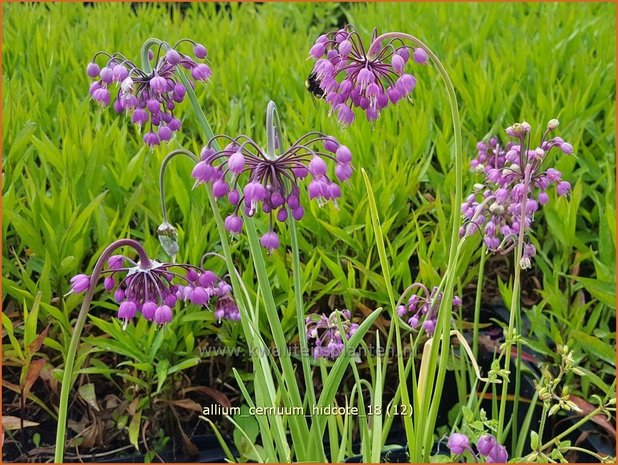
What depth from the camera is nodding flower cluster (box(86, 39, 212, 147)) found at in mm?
1439

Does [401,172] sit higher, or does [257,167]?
[257,167]

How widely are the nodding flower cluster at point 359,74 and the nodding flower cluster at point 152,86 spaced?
0.90 ft

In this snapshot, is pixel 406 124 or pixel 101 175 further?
pixel 406 124

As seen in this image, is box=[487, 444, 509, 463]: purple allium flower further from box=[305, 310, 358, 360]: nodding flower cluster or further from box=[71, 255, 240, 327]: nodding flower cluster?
box=[71, 255, 240, 327]: nodding flower cluster

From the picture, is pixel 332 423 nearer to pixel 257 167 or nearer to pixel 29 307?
pixel 257 167

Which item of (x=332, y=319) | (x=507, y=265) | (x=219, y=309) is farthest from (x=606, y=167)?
(x=219, y=309)

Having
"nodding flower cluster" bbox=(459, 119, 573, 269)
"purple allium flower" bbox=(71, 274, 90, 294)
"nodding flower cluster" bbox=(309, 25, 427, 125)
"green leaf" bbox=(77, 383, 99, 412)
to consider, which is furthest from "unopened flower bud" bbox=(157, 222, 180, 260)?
"green leaf" bbox=(77, 383, 99, 412)

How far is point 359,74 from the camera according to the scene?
1.37m

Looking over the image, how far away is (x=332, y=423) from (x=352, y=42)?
0.90m

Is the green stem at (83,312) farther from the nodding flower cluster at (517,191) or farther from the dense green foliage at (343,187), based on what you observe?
the nodding flower cluster at (517,191)

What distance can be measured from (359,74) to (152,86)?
403mm

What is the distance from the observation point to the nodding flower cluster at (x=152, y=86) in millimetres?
1439

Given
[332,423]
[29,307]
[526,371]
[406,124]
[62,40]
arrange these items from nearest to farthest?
[332,423] → [29,307] → [526,371] → [406,124] → [62,40]

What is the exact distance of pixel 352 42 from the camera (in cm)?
146
